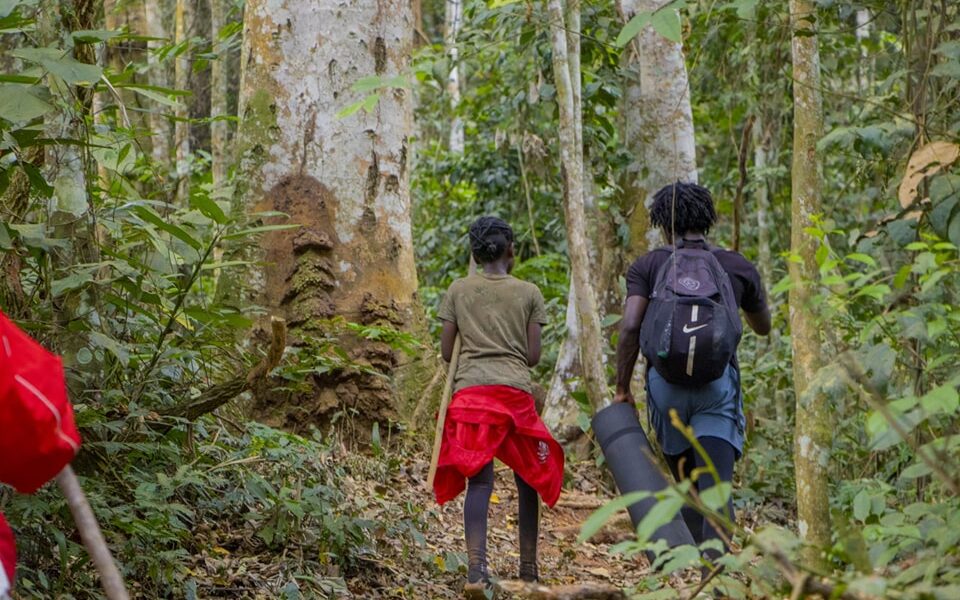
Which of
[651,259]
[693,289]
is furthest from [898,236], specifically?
[651,259]

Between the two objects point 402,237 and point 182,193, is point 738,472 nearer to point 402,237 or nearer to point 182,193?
point 402,237

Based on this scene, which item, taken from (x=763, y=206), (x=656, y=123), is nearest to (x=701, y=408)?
(x=656, y=123)

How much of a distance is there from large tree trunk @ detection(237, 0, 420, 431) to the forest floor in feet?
3.00

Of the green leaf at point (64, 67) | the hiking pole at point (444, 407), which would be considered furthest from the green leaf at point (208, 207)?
the hiking pole at point (444, 407)

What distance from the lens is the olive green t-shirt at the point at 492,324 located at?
560cm

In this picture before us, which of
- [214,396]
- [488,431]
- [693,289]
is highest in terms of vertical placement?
[693,289]

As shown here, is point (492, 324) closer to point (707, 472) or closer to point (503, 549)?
point (707, 472)

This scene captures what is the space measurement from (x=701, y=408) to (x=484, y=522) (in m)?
1.25

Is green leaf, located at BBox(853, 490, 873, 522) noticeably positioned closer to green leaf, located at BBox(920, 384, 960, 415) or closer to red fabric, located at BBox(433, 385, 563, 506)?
green leaf, located at BBox(920, 384, 960, 415)

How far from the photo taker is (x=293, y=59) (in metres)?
7.34

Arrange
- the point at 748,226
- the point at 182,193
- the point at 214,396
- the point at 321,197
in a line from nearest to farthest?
1. the point at 214,396
2. the point at 321,197
3. the point at 182,193
4. the point at 748,226

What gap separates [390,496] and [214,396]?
2.03 m

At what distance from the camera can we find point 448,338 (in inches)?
226

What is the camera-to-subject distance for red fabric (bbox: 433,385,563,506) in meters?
5.53
